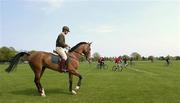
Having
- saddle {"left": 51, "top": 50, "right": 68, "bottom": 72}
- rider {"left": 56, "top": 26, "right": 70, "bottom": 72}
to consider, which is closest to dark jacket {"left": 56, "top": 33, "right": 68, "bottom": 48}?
rider {"left": 56, "top": 26, "right": 70, "bottom": 72}

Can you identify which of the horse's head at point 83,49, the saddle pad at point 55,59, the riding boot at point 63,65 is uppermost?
the horse's head at point 83,49

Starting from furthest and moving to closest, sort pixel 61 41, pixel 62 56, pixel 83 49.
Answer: pixel 83 49
pixel 62 56
pixel 61 41

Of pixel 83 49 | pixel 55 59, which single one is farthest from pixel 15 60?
pixel 83 49

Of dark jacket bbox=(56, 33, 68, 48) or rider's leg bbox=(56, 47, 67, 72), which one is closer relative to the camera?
dark jacket bbox=(56, 33, 68, 48)

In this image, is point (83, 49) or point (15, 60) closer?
point (15, 60)

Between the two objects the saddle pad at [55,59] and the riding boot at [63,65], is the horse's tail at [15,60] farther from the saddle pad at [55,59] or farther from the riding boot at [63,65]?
the riding boot at [63,65]

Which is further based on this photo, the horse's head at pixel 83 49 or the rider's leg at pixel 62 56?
the horse's head at pixel 83 49

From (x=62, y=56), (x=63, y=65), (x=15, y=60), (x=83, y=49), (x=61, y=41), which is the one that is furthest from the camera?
(x=83, y=49)

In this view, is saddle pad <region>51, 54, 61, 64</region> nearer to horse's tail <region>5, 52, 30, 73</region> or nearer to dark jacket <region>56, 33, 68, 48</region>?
dark jacket <region>56, 33, 68, 48</region>

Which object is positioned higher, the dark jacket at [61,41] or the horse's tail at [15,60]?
the dark jacket at [61,41]

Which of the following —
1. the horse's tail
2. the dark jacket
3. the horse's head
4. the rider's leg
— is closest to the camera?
the dark jacket

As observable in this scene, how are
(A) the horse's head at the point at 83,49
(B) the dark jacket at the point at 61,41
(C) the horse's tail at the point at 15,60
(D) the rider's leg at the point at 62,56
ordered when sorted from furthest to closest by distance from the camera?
(A) the horse's head at the point at 83,49, (C) the horse's tail at the point at 15,60, (D) the rider's leg at the point at 62,56, (B) the dark jacket at the point at 61,41

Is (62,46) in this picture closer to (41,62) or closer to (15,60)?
(41,62)

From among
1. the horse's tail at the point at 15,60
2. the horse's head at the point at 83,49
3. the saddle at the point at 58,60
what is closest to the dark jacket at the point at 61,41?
the saddle at the point at 58,60
